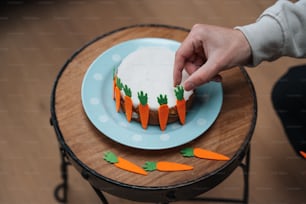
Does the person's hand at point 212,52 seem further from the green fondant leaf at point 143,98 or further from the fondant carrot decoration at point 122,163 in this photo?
the fondant carrot decoration at point 122,163

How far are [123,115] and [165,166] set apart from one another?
→ 0.16 metres

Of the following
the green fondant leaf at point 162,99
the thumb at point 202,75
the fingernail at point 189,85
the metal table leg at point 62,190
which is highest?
the thumb at point 202,75

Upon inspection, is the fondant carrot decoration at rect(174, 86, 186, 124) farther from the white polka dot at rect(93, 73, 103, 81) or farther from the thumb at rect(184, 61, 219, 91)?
the white polka dot at rect(93, 73, 103, 81)

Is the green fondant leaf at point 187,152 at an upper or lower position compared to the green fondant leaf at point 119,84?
lower

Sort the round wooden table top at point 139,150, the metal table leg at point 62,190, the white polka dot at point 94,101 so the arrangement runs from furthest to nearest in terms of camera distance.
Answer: the metal table leg at point 62,190, the white polka dot at point 94,101, the round wooden table top at point 139,150

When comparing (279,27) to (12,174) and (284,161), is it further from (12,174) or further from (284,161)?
(12,174)

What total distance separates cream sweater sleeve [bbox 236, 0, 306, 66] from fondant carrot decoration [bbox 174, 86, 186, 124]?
0.17m

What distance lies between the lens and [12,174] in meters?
1.42

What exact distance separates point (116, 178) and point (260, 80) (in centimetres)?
90

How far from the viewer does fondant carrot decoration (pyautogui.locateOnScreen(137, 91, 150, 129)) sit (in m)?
0.93

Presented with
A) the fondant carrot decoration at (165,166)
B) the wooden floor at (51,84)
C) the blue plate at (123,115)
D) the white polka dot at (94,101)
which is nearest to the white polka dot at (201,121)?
the blue plate at (123,115)

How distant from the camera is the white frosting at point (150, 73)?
3.19 ft

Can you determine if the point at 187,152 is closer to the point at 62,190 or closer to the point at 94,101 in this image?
the point at 94,101

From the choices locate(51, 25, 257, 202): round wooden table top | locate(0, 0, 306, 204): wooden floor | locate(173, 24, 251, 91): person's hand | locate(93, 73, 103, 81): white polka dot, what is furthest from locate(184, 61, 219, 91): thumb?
locate(0, 0, 306, 204): wooden floor
